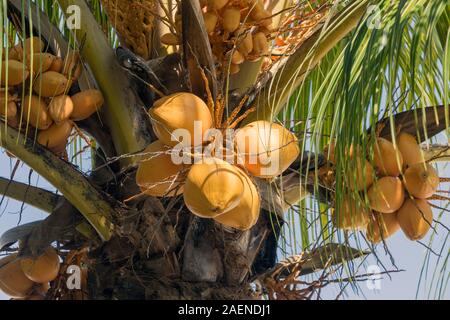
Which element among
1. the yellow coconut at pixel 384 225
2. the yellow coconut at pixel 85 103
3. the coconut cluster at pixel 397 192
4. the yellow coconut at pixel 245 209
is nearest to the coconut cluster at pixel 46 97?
the yellow coconut at pixel 85 103

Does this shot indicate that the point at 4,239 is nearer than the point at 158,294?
No

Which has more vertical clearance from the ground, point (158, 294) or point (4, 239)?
point (4, 239)

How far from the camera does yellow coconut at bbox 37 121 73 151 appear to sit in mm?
2236

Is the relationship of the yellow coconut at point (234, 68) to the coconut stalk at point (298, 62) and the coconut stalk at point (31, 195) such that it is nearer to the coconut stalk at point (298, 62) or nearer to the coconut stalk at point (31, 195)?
the coconut stalk at point (298, 62)

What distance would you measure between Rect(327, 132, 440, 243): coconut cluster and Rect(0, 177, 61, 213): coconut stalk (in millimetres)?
833

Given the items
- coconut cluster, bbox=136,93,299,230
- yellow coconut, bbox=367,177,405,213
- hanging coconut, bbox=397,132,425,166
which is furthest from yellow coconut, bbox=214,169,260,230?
hanging coconut, bbox=397,132,425,166

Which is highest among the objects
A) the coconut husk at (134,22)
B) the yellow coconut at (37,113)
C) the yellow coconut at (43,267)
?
the coconut husk at (134,22)

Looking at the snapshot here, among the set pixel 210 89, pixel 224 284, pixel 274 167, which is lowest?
pixel 224 284

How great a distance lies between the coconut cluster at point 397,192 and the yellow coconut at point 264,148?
0.55 ft

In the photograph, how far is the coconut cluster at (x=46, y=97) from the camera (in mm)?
2191

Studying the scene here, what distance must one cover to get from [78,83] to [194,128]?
562 millimetres
